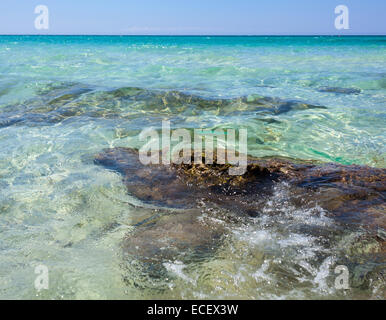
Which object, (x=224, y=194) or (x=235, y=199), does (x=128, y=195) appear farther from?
(x=235, y=199)

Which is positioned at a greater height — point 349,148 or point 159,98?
point 159,98

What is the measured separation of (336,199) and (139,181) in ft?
8.24

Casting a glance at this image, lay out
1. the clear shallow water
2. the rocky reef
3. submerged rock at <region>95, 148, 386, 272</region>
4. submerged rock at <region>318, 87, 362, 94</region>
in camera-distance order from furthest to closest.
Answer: submerged rock at <region>318, 87, 362, 94</region>, submerged rock at <region>95, 148, 386, 272</region>, the rocky reef, the clear shallow water

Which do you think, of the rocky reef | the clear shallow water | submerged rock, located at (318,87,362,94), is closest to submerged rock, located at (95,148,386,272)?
the rocky reef

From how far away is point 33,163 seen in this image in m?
5.30

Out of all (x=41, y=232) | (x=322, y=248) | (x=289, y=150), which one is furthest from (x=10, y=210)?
(x=289, y=150)

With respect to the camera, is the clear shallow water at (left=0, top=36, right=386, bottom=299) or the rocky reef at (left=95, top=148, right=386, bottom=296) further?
the rocky reef at (left=95, top=148, right=386, bottom=296)

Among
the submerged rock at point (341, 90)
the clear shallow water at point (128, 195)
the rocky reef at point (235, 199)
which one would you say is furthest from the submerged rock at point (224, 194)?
the submerged rock at point (341, 90)

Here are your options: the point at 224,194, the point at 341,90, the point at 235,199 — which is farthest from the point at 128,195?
the point at 341,90

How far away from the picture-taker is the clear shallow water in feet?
8.57

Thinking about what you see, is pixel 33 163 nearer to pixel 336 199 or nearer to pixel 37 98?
pixel 336 199

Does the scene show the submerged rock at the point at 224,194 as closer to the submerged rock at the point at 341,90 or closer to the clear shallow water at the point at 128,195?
the clear shallow water at the point at 128,195

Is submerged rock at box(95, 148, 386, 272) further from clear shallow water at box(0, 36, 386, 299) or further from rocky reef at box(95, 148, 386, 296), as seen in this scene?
clear shallow water at box(0, 36, 386, 299)
